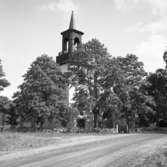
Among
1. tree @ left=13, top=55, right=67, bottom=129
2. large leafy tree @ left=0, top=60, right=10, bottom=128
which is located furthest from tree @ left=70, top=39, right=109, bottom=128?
large leafy tree @ left=0, top=60, right=10, bottom=128

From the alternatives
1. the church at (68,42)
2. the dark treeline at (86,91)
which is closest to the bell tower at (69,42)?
the church at (68,42)

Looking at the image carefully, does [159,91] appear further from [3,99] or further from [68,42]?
[3,99]

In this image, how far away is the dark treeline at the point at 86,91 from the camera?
39.1 metres

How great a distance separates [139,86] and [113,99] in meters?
7.00

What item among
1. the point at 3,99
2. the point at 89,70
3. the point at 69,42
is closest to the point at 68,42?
the point at 69,42

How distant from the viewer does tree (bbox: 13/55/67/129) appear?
37719 mm

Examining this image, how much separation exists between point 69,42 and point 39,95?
18991 millimetres

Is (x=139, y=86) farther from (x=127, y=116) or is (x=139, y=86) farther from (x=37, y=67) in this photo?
(x=37, y=67)

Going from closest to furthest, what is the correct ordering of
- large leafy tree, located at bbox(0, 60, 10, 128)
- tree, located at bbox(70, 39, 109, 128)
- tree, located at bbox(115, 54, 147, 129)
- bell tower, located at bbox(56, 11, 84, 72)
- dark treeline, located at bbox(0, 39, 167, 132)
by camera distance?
large leafy tree, located at bbox(0, 60, 10, 128)
dark treeline, located at bbox(0, 39, 167, 132)
tree, located at bbox(70, 39, 109, 128)
tree, located at bbox(115, 54, 147, 129)
bell tower, located at bbox(56, 11, 84, 72)

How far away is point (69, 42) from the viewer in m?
55.0

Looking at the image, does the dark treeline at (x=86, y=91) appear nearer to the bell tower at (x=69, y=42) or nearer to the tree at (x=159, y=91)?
the tree at (x=159, y=91)

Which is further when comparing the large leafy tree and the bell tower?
the bell tower

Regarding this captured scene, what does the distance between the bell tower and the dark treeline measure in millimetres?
11439

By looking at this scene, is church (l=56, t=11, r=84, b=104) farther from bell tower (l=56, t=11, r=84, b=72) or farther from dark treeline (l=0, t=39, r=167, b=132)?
dark treeline (l=0, t=39, r=167, b=132)
